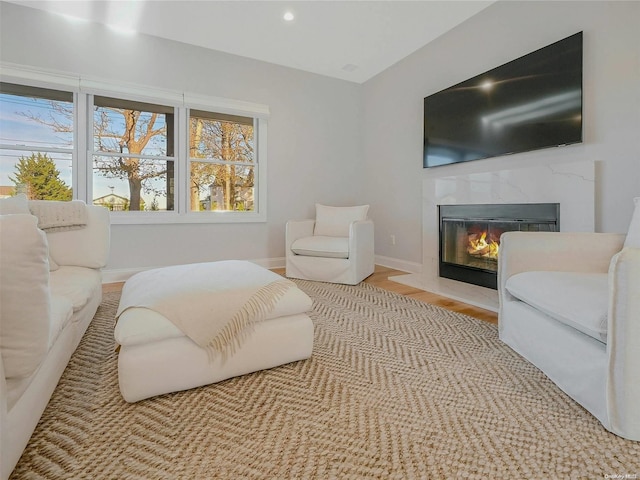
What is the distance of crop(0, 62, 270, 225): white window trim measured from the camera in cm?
286

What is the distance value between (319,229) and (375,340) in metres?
2.03

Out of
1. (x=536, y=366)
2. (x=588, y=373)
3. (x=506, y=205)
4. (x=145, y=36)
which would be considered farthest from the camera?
(x=145, y=36)

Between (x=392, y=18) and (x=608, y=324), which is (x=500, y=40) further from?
(x=608, y=324)

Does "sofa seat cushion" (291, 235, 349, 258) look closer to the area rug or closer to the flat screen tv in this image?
the flat screen tv

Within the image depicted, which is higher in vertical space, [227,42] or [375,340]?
[227,42]

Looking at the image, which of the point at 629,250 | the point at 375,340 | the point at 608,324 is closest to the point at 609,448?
the point at 608,324

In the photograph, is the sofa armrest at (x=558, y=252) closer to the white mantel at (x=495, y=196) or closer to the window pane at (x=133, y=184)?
the white mantel at (x=495, y=196)

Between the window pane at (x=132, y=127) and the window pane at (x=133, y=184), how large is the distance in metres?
0.12

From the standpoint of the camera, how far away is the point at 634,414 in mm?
923

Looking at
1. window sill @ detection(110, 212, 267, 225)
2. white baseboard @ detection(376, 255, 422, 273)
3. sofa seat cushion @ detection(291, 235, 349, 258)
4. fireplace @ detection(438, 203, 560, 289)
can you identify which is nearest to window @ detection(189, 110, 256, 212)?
window sill @ detection(110, 212, 267, 225)

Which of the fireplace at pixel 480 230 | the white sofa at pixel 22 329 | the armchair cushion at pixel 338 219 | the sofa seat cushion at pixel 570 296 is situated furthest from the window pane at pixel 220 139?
the sofa seat cushion at pixel 570 296

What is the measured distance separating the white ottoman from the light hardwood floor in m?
1.32

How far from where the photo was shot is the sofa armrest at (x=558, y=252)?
1502 millimetres

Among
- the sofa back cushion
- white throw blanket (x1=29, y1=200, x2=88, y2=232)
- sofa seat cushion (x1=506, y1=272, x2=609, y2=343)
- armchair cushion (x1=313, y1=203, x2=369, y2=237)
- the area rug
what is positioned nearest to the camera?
the sofa back cushion
